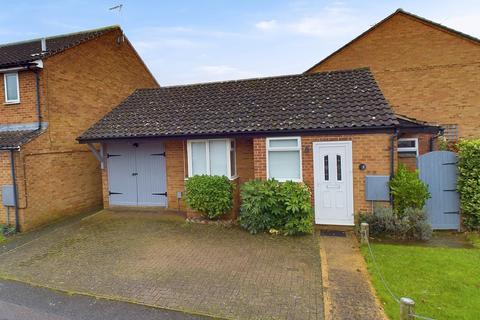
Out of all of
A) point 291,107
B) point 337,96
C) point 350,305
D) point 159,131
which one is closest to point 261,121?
point 291,107

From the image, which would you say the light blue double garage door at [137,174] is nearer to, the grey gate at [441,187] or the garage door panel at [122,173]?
the garage door panel at [122,173]

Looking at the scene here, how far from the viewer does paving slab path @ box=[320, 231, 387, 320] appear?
404 cm

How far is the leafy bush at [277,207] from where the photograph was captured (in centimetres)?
723

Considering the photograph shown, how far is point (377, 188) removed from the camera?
24.4 feet

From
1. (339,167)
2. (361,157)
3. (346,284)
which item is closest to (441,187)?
(361,157)

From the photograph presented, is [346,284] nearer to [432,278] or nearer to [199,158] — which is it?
[432,278]

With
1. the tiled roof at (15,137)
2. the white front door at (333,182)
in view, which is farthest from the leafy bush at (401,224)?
the tiled roof at (15,137)

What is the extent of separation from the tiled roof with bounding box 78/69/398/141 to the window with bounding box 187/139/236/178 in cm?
50

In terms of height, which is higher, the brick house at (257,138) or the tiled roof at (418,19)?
the tiled roof at (418,19)

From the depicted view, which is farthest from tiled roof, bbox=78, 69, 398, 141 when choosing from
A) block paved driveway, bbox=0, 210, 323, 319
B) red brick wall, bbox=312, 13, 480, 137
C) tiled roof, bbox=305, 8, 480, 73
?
tiled roof, bbox=305, 8, 480, 73

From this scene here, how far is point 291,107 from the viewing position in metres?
8.95

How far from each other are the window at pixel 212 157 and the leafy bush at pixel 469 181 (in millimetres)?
5886

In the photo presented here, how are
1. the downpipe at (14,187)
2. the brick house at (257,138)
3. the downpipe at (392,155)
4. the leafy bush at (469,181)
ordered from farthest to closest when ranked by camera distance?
1. the downpipe at (14,187)
2. the brick house at (257,138)
3. the downpipe at (392,155)
4. the leafy bush at (469,181)

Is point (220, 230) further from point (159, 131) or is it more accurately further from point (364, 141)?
point (364, 141)
